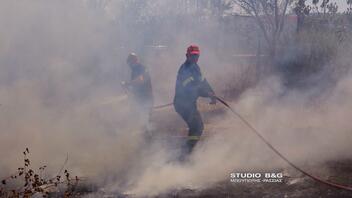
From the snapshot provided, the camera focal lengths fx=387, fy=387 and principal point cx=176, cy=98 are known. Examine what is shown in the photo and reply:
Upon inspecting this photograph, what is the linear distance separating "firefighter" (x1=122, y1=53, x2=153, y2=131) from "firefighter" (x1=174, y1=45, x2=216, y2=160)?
1.33 m

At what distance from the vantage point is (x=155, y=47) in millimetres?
11133

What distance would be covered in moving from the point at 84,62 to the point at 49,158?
8.80ft

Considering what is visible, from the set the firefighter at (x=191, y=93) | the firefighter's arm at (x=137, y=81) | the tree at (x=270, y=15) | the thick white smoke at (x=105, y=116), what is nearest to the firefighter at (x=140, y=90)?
the firefighter's arm at (x=137, y=81)

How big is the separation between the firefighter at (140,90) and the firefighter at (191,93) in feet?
4.35

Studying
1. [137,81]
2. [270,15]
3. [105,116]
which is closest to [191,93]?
[137,81]

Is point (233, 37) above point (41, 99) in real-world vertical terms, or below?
above

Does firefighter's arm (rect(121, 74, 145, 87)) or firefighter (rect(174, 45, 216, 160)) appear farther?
firefighter's arm (rect(121, 74, 145, 87))

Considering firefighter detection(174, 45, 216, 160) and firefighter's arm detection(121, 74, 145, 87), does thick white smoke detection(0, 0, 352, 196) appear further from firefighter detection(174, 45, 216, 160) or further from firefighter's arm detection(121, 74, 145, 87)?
firefighter's arm detection(121, 74, 145, 87)

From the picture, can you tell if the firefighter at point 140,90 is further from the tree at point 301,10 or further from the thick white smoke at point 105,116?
the tree at point 301,10

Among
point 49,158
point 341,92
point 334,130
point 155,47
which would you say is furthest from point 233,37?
point 49,158

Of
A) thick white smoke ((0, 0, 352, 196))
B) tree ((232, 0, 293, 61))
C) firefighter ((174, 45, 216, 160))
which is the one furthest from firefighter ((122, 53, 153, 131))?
tree ((232, 0, 293, 61))

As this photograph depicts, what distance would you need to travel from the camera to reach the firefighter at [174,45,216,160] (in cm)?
559

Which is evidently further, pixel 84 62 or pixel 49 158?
pixel 84 62

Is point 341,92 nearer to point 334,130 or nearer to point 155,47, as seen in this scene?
point 334,130
